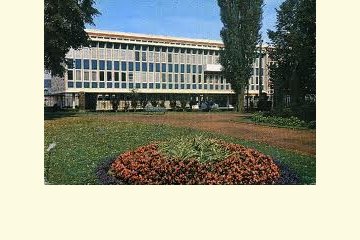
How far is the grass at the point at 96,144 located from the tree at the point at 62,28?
118cm

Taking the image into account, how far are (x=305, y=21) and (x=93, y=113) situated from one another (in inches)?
187

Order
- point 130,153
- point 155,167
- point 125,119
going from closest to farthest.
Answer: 1. point 155,167
2. point 130,153
3. point 125,119

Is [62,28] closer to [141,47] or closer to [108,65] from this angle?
[108,65]

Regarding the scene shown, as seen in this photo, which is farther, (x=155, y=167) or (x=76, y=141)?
(x=76, y=141)

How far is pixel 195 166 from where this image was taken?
7.91 m

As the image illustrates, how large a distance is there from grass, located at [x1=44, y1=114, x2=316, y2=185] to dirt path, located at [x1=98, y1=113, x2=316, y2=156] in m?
0.13

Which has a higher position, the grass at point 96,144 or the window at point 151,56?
the window at point 151,56

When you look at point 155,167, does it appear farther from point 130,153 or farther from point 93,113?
point 93,113

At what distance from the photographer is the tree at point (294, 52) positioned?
8.98m

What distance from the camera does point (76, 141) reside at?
344 inches

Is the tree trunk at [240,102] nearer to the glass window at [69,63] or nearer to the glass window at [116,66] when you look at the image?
the glass window at [116,66]

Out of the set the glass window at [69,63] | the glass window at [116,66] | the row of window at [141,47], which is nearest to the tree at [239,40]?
the row of window at [141,47]

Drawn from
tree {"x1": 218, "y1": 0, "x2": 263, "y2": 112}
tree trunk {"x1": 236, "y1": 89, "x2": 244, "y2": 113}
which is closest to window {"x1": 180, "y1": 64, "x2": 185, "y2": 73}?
tree {"x1": 218, "y1": 0, "x2": 263, "y2": 112}
